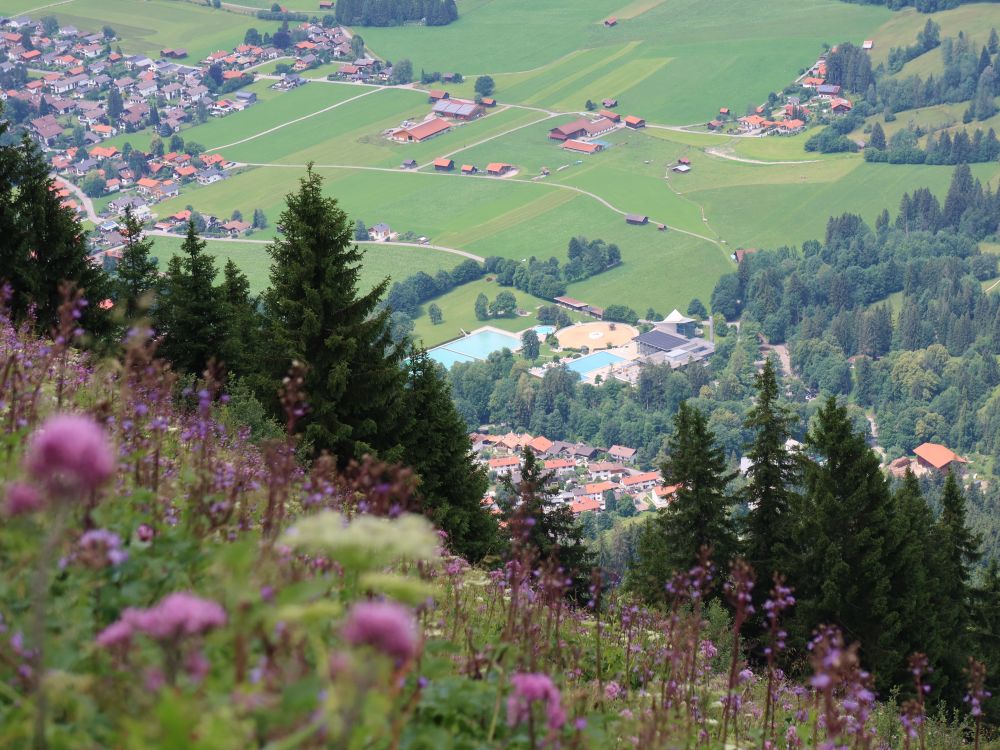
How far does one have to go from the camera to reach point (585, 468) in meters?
119

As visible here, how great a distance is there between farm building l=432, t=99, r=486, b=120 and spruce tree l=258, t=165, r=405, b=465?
169 m

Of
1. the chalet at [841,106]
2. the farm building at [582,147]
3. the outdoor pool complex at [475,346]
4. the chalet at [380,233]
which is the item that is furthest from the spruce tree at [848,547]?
the chalet at [841,106]

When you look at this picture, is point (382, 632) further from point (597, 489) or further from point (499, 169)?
point (499, 169)

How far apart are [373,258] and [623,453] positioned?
45040mm

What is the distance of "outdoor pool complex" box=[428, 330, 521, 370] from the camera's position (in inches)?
5243

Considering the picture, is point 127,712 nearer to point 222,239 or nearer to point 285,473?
point 285,473

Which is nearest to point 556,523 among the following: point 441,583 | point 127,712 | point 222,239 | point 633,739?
point 441,583

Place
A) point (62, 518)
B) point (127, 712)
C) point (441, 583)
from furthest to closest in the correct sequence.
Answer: point (441, 583)
point (127, 712)
point (62, 518)

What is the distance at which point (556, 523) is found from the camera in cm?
3175

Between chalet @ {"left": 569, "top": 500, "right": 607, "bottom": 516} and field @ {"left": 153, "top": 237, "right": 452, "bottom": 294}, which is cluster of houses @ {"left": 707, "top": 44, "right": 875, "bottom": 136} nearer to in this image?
field @ {"left": 153, "top": 237, "right": 452, "bottom": 294}

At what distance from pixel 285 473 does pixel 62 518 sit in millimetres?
2385

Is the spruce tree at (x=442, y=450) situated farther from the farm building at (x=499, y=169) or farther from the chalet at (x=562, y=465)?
the farm building at (x=499, y=169)

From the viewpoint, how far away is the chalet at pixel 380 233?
15625 centimetres

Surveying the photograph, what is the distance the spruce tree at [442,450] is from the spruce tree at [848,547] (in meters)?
7.28
